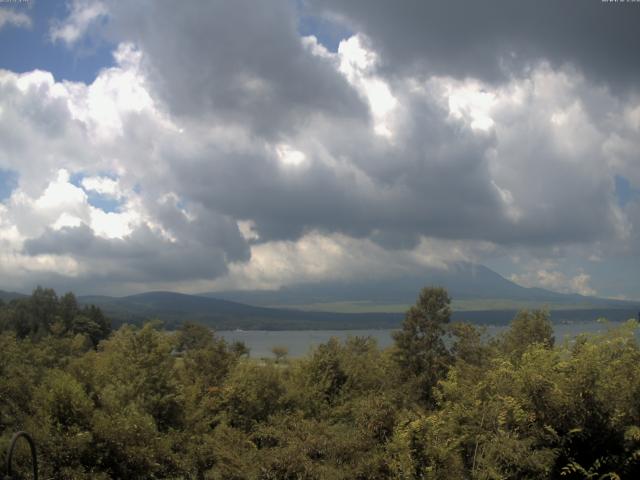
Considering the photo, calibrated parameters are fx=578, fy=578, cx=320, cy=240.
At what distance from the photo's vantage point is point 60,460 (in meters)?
15.8

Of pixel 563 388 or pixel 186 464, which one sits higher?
pixel 563 388

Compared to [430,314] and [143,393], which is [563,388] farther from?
[430,314]

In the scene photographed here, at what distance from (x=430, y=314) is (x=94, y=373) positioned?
19104mm

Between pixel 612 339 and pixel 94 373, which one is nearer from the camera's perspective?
pixel 612 339

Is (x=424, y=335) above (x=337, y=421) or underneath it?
above

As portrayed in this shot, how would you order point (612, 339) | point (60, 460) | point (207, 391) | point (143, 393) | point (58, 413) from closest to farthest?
point (612, 339) → point (60, 460) → point (58, 413) → point (143, 393) → point (207, 391)

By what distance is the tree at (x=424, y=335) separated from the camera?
3334 centimetres

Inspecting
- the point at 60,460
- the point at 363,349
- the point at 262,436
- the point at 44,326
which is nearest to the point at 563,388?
the point at 262,436

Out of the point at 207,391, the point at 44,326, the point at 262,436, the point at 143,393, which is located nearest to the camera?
the point at 262,436

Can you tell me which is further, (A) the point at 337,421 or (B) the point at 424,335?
(B) the point at 424,335

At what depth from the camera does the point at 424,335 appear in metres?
33.9

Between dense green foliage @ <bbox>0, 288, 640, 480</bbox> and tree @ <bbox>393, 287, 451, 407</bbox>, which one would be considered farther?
tree @ <bbox>393, 287, 451, 407</bbox>

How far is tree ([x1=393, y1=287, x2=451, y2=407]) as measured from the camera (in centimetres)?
3334

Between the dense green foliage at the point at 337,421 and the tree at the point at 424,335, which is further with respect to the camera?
the tree at the point at 424,335
